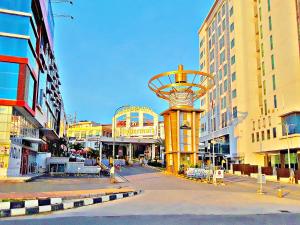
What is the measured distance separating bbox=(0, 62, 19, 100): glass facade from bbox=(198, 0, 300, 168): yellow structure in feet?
76.5

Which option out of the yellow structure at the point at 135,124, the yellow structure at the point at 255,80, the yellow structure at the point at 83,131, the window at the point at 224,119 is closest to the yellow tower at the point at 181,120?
the yellow structure at the point at 255,80

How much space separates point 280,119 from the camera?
5084 centimetres

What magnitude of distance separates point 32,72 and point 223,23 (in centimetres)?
5261

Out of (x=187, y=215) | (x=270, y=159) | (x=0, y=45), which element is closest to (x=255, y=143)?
(x=270, y=159)

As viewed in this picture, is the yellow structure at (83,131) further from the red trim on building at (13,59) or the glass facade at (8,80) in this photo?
the glass facade at (8,80)

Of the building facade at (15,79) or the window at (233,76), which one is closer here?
the building facade at (15,79)

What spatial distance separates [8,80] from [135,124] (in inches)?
3538

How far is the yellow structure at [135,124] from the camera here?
118 m

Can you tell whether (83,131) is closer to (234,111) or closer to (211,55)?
(211,55)

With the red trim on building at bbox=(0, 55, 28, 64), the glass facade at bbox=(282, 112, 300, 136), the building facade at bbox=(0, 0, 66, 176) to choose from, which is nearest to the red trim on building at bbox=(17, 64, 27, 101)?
the building facade at bbox=(0, 0, 66, 176)

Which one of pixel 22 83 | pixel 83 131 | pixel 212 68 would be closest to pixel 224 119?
pixel 212 68

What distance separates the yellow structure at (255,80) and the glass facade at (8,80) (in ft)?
76.5

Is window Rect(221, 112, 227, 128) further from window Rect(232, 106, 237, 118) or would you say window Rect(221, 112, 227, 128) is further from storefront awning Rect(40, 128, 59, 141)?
storefront awning Rect(40, 128, 59, 141)

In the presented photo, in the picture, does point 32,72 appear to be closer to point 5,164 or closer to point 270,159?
point 5,164
